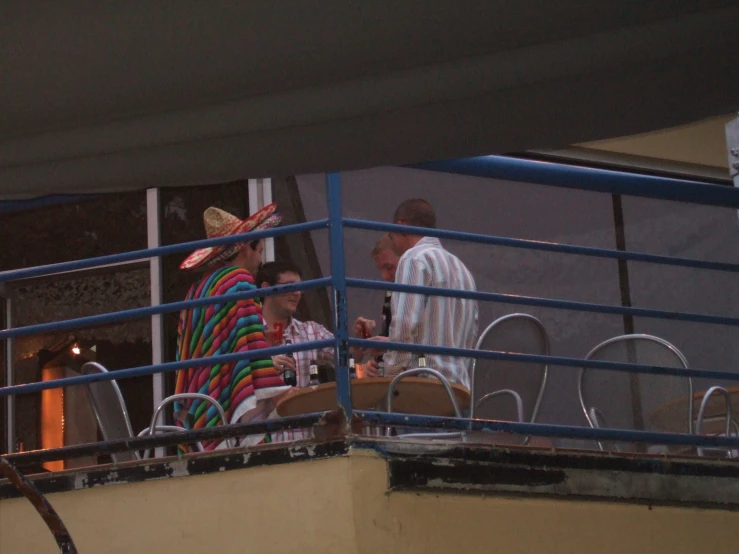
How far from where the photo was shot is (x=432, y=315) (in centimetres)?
537

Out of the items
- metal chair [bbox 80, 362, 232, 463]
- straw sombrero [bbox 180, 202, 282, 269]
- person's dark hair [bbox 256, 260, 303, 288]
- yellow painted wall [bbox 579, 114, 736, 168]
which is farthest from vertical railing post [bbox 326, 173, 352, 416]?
yellow painted wall [bbox 579, 114, 736, 168]

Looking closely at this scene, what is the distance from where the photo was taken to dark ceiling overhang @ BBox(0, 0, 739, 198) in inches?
60.0

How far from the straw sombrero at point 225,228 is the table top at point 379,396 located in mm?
1304

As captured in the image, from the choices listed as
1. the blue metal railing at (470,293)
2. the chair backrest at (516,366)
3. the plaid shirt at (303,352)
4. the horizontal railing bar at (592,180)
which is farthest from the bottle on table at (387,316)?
the horizontal railing bar at (592,180)

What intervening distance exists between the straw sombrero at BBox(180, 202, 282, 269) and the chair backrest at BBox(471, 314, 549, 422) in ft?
4.23

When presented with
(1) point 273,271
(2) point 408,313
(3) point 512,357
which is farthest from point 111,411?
(3) point 512,357

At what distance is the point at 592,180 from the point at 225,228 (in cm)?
295

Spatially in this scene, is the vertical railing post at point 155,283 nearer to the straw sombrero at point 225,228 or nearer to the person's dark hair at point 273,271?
the straw sombrero at point 225,228

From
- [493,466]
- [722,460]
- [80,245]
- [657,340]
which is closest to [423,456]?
[493,466]

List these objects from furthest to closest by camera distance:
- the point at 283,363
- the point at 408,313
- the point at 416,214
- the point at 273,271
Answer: the point at 273,271 < the point at 416,214 < the point at 283,363 < the point at 408,313

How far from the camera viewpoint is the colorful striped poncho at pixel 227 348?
5.45 m

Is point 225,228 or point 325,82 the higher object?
point 225,228

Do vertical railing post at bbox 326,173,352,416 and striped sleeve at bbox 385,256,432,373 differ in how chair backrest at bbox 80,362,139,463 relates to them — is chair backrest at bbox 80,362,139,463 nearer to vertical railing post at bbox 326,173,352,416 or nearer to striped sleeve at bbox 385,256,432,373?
striped sleeve at bbox 385,256,432,373

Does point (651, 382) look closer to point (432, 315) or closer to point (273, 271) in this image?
point (432, 315)
